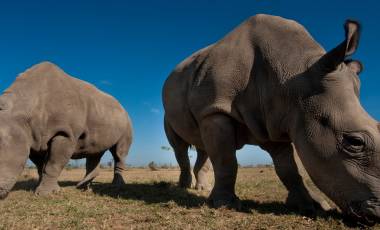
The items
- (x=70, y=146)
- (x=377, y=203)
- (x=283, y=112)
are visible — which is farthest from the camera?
(x=70, y=146)

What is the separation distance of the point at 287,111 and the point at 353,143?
92cm

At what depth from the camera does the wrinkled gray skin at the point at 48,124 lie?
5.97m

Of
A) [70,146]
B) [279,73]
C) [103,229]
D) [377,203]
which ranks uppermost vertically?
[279,73]

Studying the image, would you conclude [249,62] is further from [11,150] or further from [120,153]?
[120,153]

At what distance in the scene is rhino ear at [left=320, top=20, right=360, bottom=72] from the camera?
156 inches

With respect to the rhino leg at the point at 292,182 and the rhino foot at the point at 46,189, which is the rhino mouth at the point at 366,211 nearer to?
the rhino leg at the point at 292,182

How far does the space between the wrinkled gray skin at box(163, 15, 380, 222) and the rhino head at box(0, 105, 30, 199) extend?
2.38 m

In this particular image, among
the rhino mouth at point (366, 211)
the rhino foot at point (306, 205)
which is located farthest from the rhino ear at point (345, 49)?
the rhino foot at point (306, 205)

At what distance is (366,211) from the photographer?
3598mm

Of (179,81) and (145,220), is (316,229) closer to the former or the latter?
(145,220)

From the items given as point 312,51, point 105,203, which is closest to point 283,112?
point 312,51

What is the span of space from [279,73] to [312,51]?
0.45m

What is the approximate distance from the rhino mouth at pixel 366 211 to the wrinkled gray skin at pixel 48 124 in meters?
4.49

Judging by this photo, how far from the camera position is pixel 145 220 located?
161 inches
